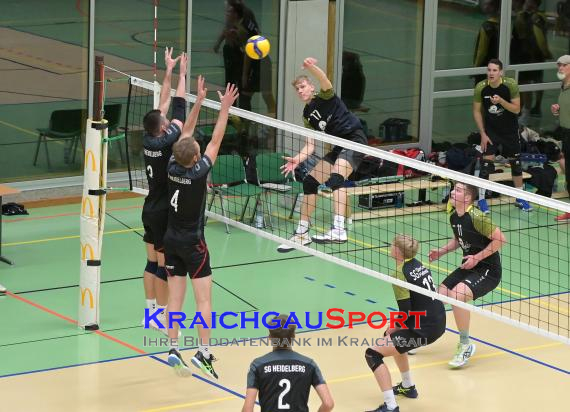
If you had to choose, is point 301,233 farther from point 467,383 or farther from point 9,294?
point 9,294

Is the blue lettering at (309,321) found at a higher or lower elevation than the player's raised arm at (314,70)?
lower

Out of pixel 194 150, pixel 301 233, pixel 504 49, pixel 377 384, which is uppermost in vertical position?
pixel 504 49

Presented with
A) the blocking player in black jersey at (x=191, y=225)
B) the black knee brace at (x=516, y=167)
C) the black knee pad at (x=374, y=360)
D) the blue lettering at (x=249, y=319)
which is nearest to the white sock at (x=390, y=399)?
the black knee pad at (x=374, y=360)

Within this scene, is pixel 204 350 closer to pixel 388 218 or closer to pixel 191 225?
pixel 191 225

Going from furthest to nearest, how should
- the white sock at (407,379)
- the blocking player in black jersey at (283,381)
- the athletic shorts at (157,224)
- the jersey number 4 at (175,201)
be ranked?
the athletic shorts at (157,224), the white sock at (407,379), the jersey number 4 at (175,201), the blocking player in black jersey at (283,381)

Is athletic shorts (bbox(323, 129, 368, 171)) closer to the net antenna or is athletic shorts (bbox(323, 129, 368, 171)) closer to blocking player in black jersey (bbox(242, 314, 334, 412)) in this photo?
the net antenna

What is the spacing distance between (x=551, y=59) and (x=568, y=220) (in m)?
5.29

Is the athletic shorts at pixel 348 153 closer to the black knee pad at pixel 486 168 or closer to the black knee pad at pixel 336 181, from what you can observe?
the black knee pad at pixel 336 181

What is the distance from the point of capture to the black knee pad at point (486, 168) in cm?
1944

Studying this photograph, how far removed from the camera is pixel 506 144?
19.5 meters

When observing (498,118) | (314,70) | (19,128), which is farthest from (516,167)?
(19,128)

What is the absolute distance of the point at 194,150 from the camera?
36.1 ft

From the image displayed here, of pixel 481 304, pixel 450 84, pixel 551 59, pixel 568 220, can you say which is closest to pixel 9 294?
pixel 481 304

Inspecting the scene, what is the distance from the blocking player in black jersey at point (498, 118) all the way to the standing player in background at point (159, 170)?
7.70 m
